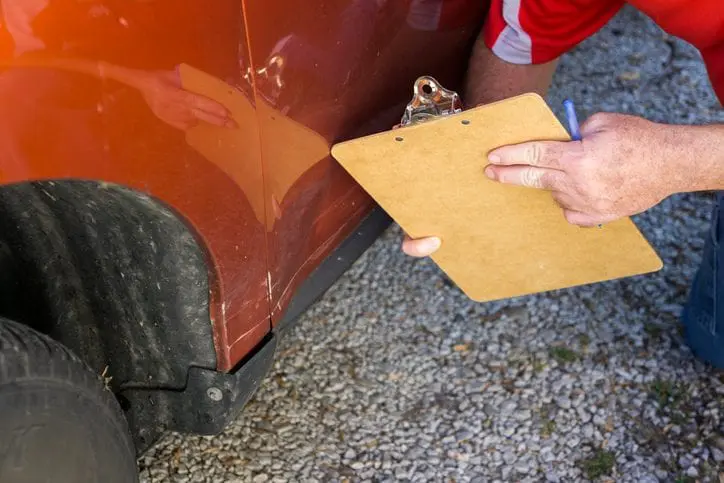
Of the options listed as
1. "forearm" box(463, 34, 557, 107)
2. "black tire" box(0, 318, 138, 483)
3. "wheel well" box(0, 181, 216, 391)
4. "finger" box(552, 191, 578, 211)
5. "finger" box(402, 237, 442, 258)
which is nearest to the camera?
"black tire" box(0, 318, 138, 483)

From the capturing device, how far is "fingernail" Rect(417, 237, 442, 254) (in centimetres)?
196

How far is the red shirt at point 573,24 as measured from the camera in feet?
5.76

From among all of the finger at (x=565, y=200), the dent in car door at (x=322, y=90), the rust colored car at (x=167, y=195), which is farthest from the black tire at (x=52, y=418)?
the finger at (x=565, y=200)

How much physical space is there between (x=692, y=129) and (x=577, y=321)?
1082mm

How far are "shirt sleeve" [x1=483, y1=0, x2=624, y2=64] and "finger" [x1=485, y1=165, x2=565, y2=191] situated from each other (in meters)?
0.50

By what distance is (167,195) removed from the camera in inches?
54.4

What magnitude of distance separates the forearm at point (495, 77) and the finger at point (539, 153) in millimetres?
543

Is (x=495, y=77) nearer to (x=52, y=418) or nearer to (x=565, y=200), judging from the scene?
(x=565, y=200)

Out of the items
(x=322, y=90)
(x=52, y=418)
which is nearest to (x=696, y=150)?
(x=322, y=90)

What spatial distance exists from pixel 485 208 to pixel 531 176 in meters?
0.20

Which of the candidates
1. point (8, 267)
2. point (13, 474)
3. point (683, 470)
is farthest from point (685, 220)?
point (13, 474)

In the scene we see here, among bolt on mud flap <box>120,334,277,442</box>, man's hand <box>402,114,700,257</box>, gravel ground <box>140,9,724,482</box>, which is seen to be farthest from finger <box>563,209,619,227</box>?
gravel ground <box>140,9,724,482</box>

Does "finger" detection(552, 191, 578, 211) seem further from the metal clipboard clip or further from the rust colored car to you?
the rust colored car

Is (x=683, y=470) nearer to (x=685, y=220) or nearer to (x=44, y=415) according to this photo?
(x=685, y=220)
